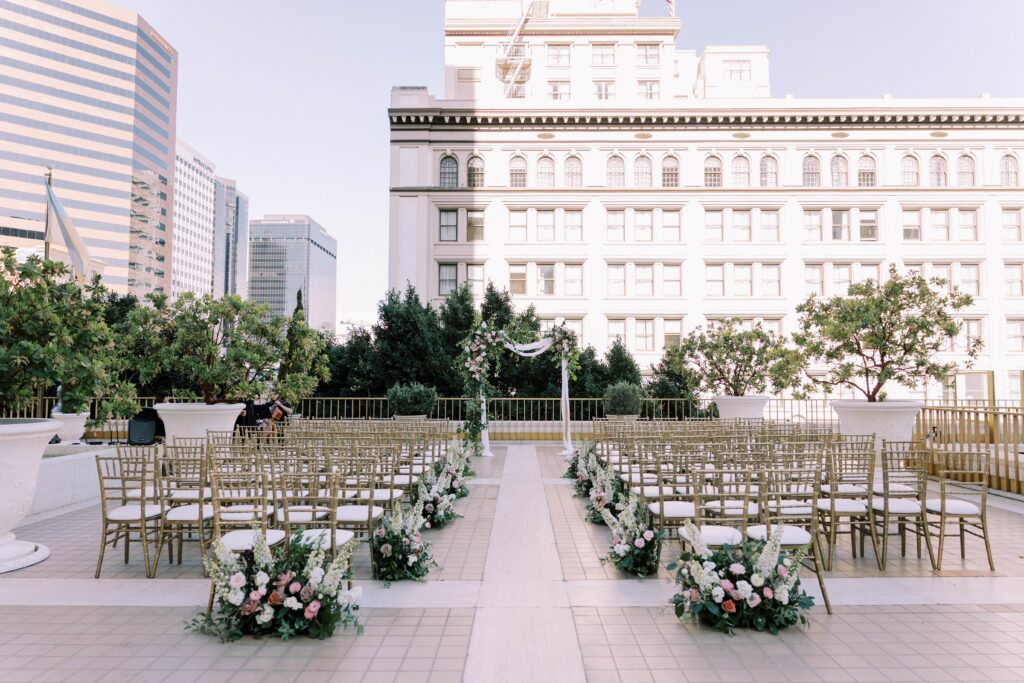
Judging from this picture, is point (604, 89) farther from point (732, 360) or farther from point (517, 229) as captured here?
point (732, 360)

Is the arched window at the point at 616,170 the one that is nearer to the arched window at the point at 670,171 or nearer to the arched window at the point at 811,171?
the arched window at the point at 670,171

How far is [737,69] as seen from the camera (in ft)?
173

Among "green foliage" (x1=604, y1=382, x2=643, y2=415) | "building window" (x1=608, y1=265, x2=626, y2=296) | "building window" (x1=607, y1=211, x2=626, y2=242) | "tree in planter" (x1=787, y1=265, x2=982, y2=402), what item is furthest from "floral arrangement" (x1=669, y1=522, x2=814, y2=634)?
"building window" (x1=607, y1=211, x2=626, y2=242)

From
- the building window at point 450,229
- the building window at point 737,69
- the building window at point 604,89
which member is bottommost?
the building window at point 450,229

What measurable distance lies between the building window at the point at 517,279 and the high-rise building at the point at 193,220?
13958cm

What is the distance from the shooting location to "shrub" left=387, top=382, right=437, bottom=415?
72.0 ft

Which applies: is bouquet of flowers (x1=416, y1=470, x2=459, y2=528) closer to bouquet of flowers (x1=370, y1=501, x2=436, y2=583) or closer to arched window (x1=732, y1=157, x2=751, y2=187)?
bouquet of flowers (x1=370, y1=501, x2=436, y2=583)

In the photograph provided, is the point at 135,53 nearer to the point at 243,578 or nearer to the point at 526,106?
the point at 526,106

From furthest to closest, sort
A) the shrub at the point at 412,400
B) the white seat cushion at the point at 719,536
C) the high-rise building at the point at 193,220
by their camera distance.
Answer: the high-rise building at the point at 193,220
the shrub at the point at 412,400
the white seat cushion at the point at 719,536

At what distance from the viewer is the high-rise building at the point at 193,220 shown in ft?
544

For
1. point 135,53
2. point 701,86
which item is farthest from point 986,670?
point 135,53

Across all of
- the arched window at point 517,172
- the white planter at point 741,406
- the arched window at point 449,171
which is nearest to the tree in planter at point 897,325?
the white planter at point 741,406

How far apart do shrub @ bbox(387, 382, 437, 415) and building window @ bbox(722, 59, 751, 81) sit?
43.0 meters

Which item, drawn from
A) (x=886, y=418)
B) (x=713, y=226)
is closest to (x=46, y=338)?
(x=886, y=418)
